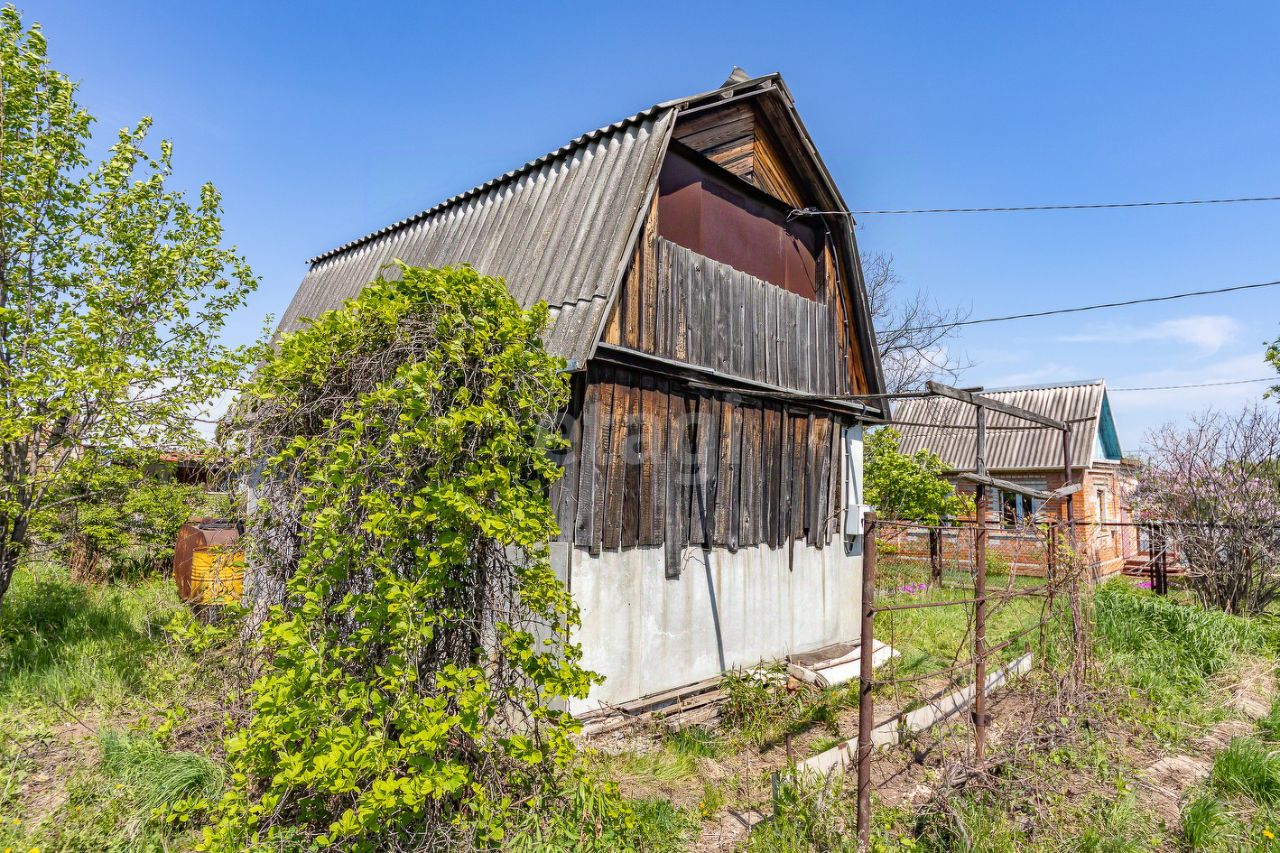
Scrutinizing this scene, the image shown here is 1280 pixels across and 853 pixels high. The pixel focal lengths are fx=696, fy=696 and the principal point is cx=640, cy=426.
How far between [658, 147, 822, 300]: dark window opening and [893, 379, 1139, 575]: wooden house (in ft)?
Result: 40.4

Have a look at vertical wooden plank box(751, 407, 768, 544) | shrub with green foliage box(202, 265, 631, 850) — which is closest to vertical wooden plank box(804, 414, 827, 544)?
vertical wooden plank box(751, 407, 768, 544)

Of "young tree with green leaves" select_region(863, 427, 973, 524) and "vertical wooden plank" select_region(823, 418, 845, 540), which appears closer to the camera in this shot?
"vertical wooden plank" select_region(823, 418, 845, 540)

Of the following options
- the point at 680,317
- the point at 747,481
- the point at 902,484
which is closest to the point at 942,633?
the point at 747,481

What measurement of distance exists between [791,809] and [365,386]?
144 inches

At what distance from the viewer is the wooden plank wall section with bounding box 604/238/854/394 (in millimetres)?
6418

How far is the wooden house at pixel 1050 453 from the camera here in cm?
1930

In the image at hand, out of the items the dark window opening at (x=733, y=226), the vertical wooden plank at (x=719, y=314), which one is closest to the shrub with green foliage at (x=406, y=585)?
the vertical wooden plank at (x=719, y=314)

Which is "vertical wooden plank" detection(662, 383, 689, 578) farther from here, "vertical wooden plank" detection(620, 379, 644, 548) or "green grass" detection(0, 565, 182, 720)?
"green grass" detection(0, 565, 182, 720)

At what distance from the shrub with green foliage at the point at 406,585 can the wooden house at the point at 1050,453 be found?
17571 millimetres

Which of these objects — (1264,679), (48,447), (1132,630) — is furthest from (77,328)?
(1264,679)

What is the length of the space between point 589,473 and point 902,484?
1116 centimetres

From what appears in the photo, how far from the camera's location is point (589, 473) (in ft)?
19.1

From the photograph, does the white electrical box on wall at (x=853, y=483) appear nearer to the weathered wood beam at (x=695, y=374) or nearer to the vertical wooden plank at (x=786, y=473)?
the weathered wood beam at (x=695, y=374)

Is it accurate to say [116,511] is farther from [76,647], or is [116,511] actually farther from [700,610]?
[700,610]
